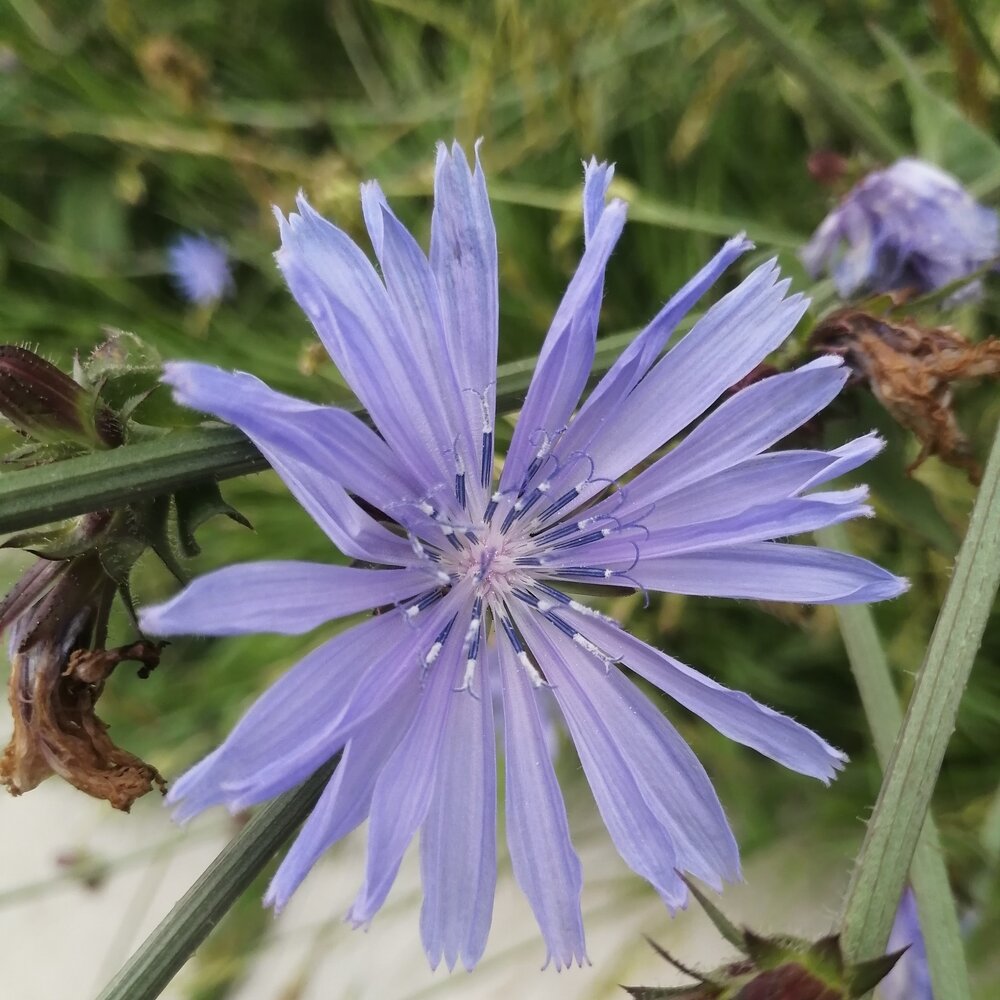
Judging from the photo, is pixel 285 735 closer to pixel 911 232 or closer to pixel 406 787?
pixel 406 787

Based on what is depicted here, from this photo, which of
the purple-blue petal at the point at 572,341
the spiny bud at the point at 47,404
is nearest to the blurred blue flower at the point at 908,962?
the purple-blue petal at the point at 572,341

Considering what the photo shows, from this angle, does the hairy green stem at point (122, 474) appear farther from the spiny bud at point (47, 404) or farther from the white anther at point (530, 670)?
the white anther at point (530, 670)

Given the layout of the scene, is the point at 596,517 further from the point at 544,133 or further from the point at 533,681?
the point at 544,133

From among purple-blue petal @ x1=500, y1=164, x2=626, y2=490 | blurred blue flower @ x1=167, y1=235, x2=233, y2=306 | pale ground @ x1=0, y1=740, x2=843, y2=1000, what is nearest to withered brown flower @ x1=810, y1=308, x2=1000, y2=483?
purple-blue petal @ x1=500, y1=164, x2=626, y2=490

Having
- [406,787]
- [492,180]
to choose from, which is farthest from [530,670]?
[492,180]

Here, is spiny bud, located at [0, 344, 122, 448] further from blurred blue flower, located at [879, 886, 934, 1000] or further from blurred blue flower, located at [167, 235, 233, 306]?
blurred blue flower, located at [167, 235, 233, 306]

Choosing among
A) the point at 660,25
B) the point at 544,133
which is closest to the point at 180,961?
the point at 544,133
